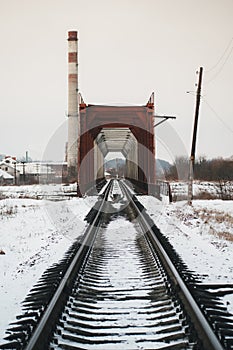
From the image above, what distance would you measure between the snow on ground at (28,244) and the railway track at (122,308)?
0.20 metres

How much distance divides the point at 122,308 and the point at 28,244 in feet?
14.7

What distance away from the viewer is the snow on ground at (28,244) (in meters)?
4.72

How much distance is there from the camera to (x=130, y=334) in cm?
348

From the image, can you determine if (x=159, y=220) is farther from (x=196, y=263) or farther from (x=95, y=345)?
(x=95, y=345)

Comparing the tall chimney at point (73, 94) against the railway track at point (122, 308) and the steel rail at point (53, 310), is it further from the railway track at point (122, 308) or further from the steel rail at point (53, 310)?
the railway track at point (122, 308)

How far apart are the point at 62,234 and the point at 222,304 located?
5.59 m

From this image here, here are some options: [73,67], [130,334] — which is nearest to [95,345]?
[130,334]

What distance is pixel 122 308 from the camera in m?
4.16

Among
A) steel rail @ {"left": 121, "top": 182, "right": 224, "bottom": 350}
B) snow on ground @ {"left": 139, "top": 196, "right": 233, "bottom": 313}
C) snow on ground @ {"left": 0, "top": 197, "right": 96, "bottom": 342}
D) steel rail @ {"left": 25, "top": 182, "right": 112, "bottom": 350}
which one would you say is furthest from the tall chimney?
steel rail @ {"left": 121, "top": 182, "right": 224, "bottom": 350}

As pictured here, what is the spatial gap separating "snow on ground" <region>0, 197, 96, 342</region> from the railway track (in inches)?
7.7

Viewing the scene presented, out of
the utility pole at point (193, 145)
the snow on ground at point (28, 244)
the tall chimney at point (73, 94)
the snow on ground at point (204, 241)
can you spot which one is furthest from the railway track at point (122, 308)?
the tall chimney at point (73, 94)

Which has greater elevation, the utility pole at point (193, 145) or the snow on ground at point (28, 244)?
the utility pole at point (193, 145)

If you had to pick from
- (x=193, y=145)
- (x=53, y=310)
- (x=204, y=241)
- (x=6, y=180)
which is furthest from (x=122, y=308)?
(x=6, y=180)

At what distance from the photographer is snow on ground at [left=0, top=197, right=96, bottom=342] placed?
4.72 meters
